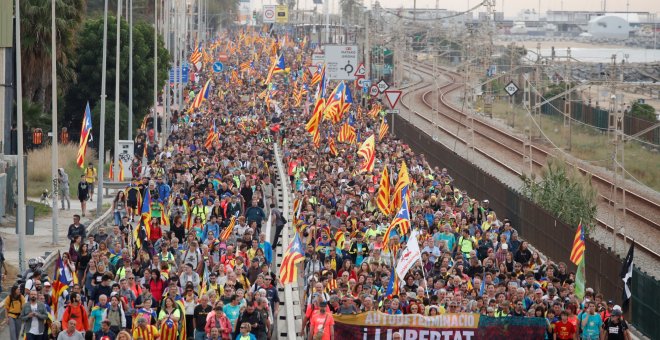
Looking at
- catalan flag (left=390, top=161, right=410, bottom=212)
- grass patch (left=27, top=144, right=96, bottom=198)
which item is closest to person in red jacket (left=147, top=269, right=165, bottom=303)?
catalan flag (left=390, top=161, right=410, bottom=212)

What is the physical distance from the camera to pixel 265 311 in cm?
1808

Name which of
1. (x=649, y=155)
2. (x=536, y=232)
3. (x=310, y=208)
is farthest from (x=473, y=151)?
(x=310, y=208)

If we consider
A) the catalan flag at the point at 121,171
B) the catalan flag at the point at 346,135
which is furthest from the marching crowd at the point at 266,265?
the catalan flag at the point at 346,135

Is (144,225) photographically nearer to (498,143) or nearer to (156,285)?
(156,285)

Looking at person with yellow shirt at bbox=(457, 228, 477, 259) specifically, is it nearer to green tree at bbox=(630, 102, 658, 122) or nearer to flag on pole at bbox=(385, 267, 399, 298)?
flag on pole at bbox=(385, 267, 399, 298)

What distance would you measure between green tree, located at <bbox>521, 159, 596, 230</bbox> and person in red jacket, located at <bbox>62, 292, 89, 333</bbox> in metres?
18.9

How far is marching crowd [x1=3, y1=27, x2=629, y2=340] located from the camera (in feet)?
59.1

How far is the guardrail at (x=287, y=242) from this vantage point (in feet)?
67.5

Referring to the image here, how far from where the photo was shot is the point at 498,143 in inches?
2589

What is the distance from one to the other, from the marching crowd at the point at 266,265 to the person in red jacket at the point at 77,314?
2 cm

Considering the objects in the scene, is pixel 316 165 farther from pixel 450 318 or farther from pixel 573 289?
pixel 450 318

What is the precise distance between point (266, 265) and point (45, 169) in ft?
85.5

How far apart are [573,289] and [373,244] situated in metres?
4.04

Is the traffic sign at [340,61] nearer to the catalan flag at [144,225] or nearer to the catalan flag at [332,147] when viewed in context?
the catalan flag at [332,147]
